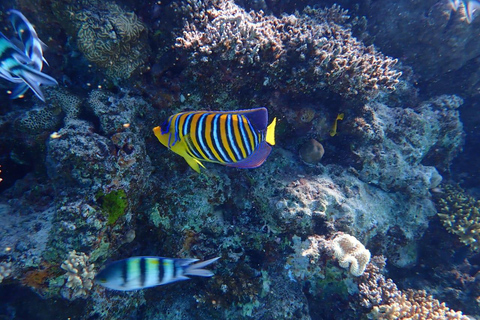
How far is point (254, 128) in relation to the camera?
2.29 m

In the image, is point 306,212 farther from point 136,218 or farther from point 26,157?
point 26,157

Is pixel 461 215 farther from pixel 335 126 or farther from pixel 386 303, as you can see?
pixel 335 126

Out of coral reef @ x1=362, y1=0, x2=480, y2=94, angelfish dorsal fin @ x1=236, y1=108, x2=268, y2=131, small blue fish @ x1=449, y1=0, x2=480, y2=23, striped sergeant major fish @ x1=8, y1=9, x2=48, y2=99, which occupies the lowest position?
angelfish dorsal fin @ x1=236, y1=108, x2=268, y2=131

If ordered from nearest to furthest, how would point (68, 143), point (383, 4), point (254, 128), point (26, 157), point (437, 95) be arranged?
1. point (254, 128)
2. point (68, 143)
3. point (26, 157)
4. point (383, 4)
5. point (437, 95)

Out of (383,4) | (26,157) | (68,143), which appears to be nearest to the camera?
(68,143)

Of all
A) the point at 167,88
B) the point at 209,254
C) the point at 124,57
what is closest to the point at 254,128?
the point at 167,88

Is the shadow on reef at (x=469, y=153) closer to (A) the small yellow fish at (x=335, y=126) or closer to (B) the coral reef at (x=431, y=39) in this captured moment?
(B) the coral reef at (x=431, y=39)

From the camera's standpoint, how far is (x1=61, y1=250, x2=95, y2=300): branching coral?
2.60 metres

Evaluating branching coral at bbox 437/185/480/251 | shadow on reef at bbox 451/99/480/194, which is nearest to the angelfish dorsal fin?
branching coral at bbox 437/185/480/251

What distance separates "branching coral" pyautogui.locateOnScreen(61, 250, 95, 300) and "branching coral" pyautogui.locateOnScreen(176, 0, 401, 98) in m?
2.81

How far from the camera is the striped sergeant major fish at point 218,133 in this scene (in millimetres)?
2189

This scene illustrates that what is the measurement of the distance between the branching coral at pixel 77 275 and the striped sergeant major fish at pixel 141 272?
742 millimetres

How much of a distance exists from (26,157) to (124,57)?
1935 mm

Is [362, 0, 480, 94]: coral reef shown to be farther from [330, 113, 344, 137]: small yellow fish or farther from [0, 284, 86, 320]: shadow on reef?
[0, 284, 86, 320]: shadow on reef
